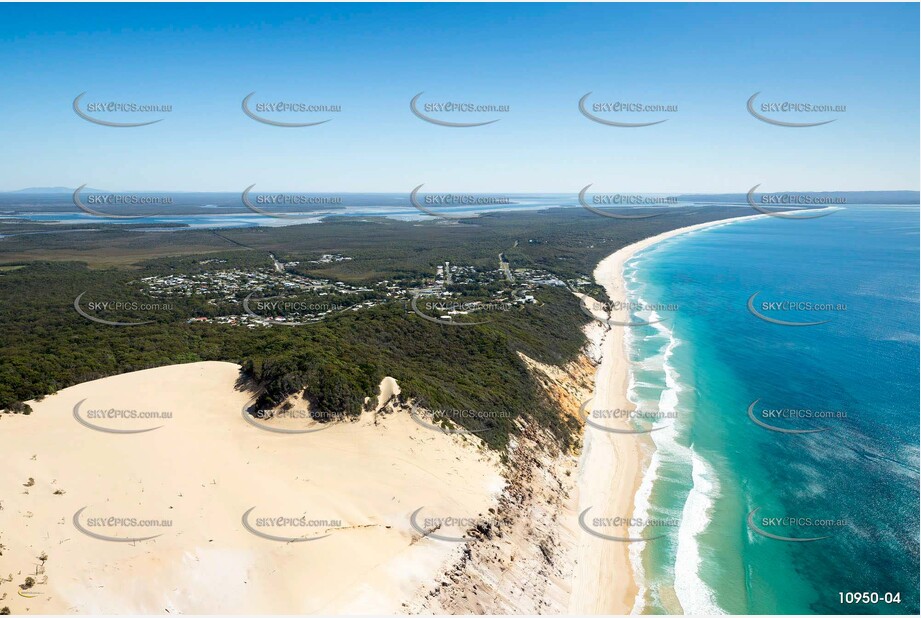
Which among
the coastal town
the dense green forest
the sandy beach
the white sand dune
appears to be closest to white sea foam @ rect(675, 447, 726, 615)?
the sandy beach

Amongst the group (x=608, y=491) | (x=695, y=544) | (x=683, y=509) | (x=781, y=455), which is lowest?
(x=695, y=544)

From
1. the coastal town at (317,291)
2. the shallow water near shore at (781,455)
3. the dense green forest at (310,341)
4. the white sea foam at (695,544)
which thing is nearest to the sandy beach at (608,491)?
the shallow water near shore at (781,455)

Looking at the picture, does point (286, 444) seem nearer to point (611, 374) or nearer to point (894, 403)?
point (611, 374)

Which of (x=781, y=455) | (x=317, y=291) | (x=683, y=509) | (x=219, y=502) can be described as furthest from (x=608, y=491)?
(x=317, y=291)

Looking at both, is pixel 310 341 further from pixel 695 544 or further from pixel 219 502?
pixel 695 544

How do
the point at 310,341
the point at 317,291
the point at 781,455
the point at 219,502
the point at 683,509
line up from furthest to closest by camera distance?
the point at 317,291 < the point at 781,455 < the point at 310,341 < the point at 683,509 < the point at 219,502

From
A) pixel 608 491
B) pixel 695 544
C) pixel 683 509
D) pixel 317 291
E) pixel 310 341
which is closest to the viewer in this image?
pixel 695 544

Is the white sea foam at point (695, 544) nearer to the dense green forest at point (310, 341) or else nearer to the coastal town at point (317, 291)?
the dense green forest at point (310, 341)
